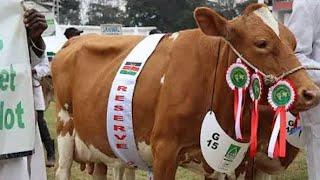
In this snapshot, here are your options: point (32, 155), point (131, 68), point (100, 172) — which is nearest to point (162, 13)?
point (100, 172)

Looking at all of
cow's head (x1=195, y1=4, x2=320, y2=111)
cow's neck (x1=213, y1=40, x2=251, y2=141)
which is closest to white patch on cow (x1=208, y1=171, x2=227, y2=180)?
cow's neck (x1=213, y1=40, x2=251, y2=141)

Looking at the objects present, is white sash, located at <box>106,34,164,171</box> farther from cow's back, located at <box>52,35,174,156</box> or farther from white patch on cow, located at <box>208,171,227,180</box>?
white patch on cow, located at <box>208,171,227,180</box>

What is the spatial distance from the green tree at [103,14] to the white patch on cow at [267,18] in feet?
156

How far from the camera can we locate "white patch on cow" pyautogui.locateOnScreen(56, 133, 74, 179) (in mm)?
5754

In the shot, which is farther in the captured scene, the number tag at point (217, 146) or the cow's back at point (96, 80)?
the cow's back at point (96, 80)

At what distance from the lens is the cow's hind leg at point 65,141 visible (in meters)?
5.75

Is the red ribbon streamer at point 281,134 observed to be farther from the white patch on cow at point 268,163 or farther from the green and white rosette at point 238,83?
the white patch on cow at point 268,163

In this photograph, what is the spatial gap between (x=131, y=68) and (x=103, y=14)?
50.1m

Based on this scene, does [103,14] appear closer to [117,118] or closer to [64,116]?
[64,116]

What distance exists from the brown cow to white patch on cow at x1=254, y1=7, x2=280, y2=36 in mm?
31

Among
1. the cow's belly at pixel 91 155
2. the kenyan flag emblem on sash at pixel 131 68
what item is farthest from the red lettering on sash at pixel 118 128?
the kenyan flag emblem on sash at pixel 131 68

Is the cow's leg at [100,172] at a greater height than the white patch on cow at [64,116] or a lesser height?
lesser

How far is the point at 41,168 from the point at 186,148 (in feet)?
4.01

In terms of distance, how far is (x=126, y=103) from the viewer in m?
4.71
